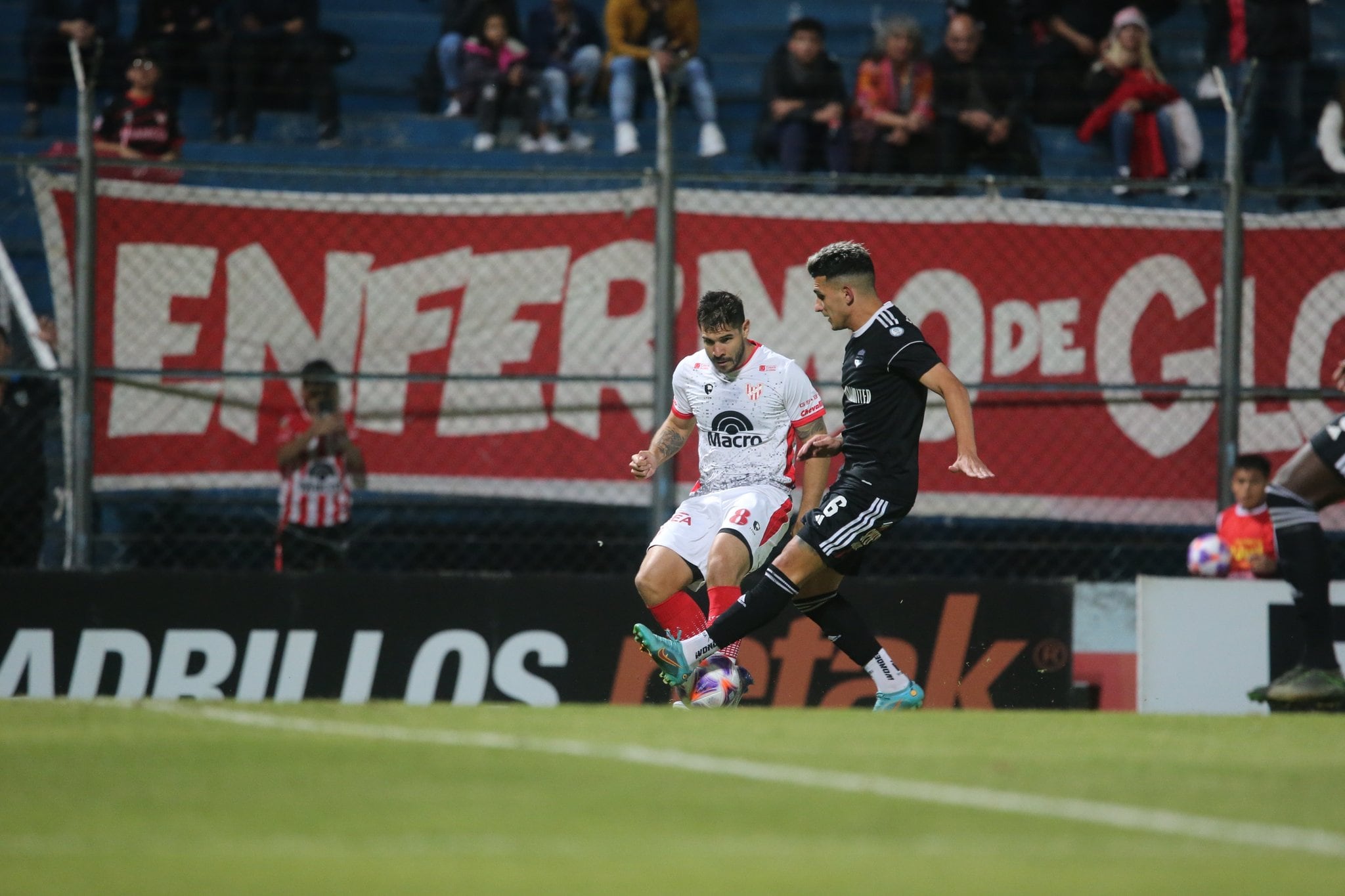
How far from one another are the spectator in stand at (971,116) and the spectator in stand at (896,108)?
0.15 m

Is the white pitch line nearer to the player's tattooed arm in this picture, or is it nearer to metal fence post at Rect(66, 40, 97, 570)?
the player's tattooed arm

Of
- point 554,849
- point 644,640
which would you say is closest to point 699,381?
point 644,640

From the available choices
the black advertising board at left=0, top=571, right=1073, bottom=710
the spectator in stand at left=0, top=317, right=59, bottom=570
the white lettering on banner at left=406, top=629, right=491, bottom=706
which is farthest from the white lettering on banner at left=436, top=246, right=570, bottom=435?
the spectator in stand at left=0, top=317, right=59, bottom=570

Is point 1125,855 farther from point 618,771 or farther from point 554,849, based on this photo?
point 618,771

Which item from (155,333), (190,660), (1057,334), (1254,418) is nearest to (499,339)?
(155,333)

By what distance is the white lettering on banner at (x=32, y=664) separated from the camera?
10211 millimetres

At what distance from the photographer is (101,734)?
6094 mm

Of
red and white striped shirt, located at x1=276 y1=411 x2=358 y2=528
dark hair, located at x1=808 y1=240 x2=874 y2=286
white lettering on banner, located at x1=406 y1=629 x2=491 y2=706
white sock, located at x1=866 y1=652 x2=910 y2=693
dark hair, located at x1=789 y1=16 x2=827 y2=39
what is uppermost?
dark hair, located at x1=789 y1=16 x2=827 y2=39

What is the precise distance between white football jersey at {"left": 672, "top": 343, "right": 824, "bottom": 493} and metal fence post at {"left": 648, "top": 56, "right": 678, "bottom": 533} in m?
1.54

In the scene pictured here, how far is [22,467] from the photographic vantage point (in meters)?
10.9

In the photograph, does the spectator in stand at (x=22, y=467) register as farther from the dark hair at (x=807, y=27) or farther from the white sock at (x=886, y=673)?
the dark hair at (x=807, y=27)

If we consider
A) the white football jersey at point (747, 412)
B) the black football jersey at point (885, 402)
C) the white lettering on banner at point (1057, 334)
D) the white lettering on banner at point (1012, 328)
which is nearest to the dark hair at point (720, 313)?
the white football jersey at point (747, 412)

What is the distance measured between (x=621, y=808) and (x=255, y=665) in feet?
20.3

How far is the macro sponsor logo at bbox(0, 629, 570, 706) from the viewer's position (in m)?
10.2
